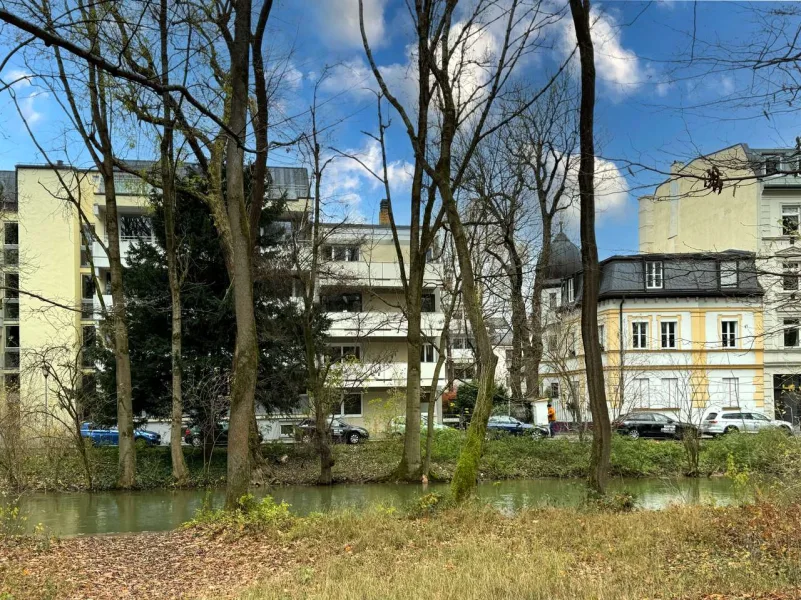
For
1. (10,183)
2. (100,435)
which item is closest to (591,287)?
(100,435)

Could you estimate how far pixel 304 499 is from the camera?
64.6ft

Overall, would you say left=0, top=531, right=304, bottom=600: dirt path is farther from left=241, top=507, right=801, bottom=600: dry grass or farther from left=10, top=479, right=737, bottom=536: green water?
left=10, top=479, right=737, bottom=536: green water

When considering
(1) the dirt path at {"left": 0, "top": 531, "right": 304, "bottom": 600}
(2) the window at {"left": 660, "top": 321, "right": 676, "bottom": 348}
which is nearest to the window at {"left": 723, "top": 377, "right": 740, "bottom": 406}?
(2) the window at {"left": 660, "top": 321, "right": 676, "bottom": 348}

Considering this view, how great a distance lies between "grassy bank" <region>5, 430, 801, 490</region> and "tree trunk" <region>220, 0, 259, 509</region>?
10685 mm

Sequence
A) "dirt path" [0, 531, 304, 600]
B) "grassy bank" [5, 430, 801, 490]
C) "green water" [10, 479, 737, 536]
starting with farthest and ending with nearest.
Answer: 1. "grassy bank" [5, 430, 801, 490]
2. "green water" [10, 479, 737, 536]
3. "dirt path" [0, 531, 304, 600]

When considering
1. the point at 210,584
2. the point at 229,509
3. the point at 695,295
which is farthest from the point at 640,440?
the point at 210,584

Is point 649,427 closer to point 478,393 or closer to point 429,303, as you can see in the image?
point 429,303

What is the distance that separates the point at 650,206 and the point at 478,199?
905 inches

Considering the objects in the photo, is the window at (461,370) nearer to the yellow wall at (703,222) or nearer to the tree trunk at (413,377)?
the tree trunk at (413,377)

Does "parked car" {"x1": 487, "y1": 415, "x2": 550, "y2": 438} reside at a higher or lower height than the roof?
lower

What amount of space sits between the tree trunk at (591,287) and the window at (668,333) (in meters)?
29.8

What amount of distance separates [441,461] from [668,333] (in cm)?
1996

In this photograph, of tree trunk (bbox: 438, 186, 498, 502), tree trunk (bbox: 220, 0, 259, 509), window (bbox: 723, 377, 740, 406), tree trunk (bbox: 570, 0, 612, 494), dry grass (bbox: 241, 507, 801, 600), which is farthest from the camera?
window (bbox: 723, 377, 740, 406)

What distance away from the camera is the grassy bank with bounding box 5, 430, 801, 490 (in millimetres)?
22516
